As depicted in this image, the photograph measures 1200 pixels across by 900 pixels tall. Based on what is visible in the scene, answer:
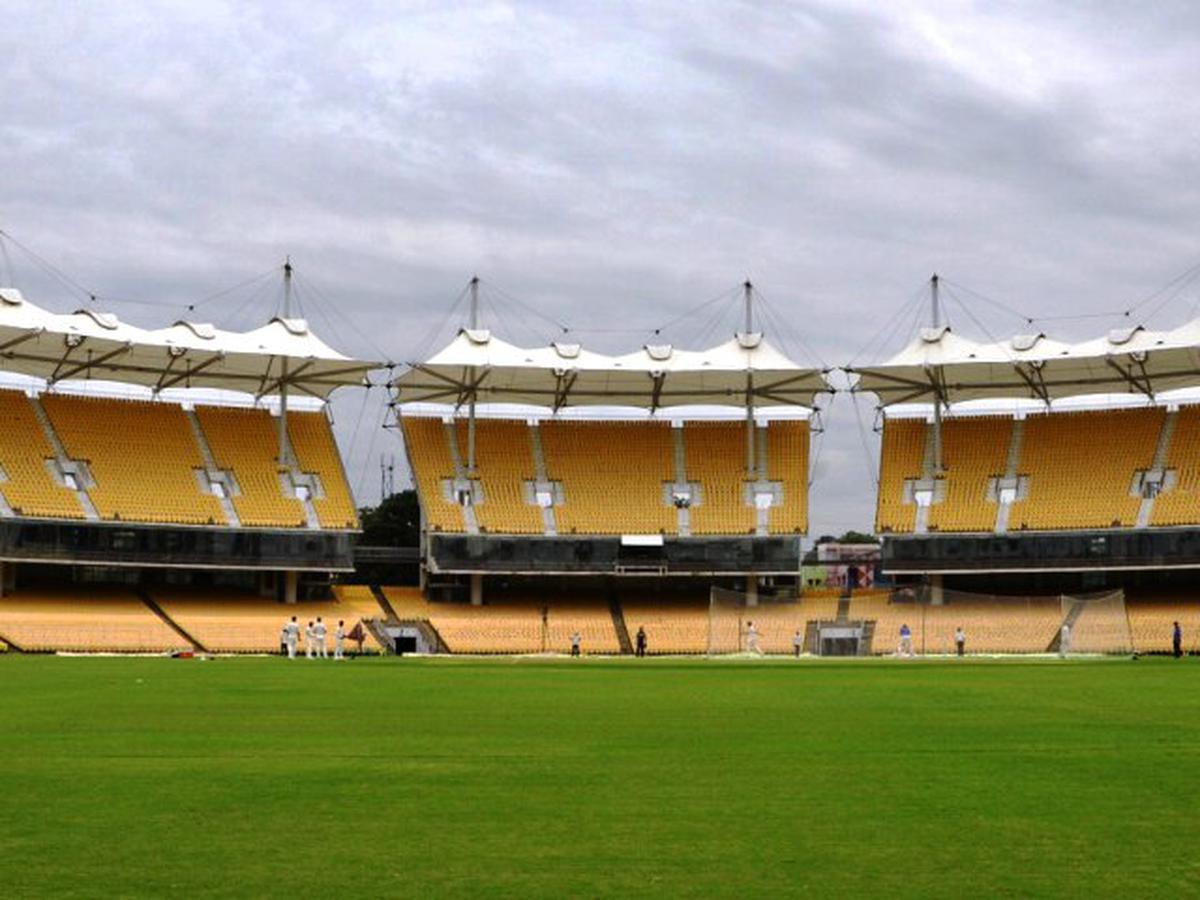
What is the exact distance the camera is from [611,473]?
242ft

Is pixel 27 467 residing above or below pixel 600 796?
above

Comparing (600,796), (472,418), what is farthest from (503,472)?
(600,796)

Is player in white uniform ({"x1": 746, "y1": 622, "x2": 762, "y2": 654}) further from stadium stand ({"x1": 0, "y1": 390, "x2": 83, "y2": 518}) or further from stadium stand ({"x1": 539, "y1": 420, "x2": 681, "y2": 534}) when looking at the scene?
stadium stand ({"x1": 0, "y1": 390, "x2": 83, "y2": 518})

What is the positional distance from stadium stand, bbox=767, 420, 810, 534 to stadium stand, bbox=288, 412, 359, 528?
1991 cm

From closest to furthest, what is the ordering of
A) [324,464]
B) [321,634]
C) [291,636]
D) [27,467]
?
→ [321,634] < [291,636] < [27,467] < [324,464]

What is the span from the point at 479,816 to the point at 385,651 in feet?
164

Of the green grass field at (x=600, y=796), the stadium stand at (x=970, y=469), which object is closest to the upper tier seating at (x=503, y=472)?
the stadium stand at (x=970, y=469)

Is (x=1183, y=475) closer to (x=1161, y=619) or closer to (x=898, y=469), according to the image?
(x=1161, y=619)

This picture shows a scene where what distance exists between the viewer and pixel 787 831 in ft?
37.9

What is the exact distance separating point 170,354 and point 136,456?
16.7 ft

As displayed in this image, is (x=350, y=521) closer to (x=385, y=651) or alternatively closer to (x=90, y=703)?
(x=385, y=651)

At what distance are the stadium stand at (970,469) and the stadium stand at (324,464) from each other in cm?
2721

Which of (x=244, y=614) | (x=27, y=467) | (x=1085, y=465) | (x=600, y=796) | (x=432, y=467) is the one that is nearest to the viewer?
(x=600, y=796)

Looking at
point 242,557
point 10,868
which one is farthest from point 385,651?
point 10,868
